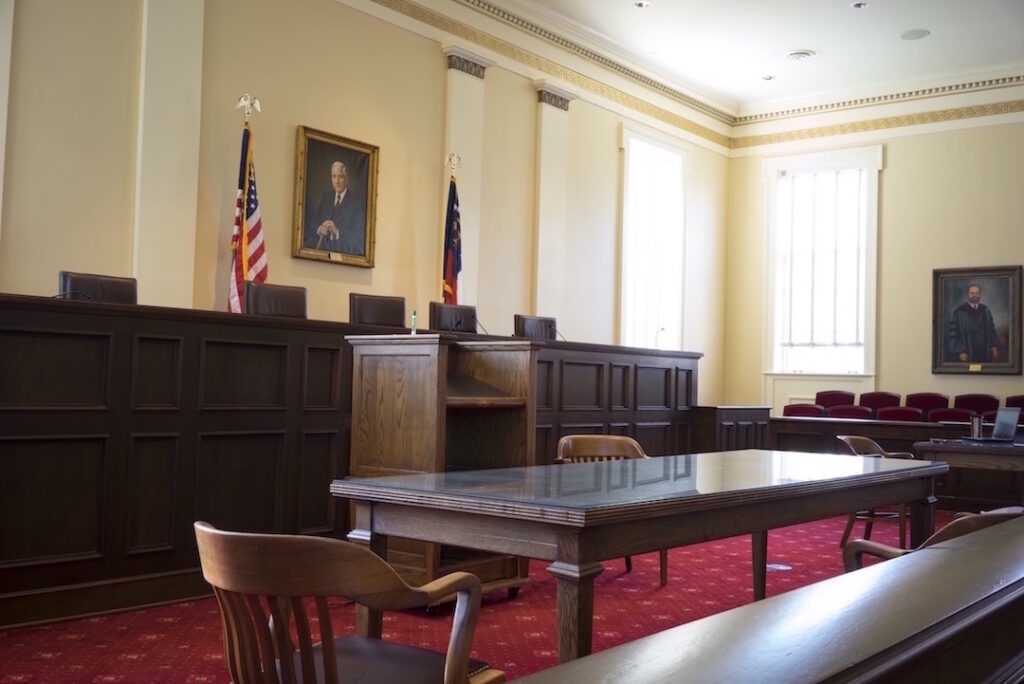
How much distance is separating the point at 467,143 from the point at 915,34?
5.43 metres

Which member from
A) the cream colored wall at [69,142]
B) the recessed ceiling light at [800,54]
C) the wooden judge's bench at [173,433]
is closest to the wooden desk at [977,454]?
the wooden judge's bench at [173,433]

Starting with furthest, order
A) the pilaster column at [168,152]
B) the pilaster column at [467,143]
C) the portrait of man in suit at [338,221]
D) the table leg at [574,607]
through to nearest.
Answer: the pilaster column at [467,143]
the portrait of man in suit at [338,221]
the pilaster column at [168,152]
the table leg at [574,607]

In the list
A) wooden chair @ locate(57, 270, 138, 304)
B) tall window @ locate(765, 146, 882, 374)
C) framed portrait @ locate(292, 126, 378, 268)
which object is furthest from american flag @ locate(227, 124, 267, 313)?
tall window @ locate(765, 146, 882, 374)

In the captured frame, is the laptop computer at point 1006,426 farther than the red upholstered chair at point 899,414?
No

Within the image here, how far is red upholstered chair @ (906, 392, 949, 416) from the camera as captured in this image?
11.7 meters

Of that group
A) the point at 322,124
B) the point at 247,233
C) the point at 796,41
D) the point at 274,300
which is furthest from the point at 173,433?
the point at 796,41

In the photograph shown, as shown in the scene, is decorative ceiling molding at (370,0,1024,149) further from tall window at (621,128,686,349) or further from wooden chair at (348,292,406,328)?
wooden chair at (348,292,406,328)

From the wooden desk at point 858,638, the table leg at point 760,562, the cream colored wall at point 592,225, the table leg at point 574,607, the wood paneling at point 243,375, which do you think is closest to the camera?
the wooden desk at point 858,638

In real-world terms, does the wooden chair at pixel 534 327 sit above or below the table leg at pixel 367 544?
above

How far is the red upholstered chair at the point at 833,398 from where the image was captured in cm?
1238

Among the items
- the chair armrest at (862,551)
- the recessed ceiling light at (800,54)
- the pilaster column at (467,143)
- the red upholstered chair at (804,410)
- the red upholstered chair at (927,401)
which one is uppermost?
the recessed ceiling light at (800,54)

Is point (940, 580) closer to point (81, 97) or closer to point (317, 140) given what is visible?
point (81, 97)

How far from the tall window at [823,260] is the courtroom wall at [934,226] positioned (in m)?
0.20

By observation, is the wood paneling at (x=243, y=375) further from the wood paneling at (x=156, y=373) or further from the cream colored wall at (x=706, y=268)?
the cream colored wall at (x=706, y=268)
